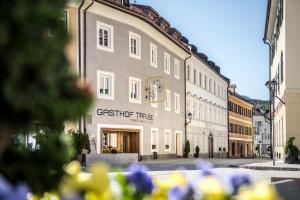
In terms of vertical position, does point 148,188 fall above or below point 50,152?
below

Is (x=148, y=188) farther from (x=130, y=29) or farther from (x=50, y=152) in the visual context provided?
(x=130, y=29)

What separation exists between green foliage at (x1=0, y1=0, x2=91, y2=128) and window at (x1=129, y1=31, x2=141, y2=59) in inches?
1203

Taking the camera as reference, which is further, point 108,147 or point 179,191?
point 108,147

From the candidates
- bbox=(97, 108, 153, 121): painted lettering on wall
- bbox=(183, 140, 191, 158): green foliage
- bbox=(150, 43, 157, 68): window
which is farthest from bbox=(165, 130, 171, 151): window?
bbox=(150, 43, 157, 68): window

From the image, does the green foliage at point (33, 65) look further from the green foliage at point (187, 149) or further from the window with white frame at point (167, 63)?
the green foliage at point (187, 149)

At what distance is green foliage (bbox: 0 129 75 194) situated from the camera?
4.91 ft

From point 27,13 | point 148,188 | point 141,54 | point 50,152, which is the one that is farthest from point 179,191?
point 141,54

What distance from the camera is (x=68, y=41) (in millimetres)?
1403

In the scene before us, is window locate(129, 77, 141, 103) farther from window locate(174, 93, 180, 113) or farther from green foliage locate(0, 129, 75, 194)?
green foliage locate(0, 129, 75, 194)

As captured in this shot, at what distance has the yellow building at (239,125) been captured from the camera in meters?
66.5

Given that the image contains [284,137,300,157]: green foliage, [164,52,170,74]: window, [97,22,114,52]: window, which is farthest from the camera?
[164,52,170,74]: window

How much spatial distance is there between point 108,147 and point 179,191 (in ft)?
94.2

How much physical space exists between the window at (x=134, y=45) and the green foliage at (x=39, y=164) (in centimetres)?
3027

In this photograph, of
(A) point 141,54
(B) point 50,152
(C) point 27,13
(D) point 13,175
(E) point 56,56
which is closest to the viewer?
(C) point 27,13
